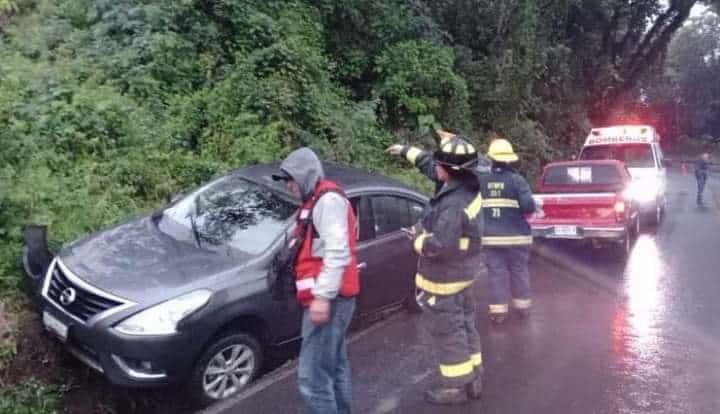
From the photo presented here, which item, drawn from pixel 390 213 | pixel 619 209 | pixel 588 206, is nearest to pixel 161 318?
pixel 390 213

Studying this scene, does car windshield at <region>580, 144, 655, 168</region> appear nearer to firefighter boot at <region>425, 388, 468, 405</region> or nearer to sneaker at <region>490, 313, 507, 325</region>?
sneaker at <region>490, 313, 507, 325</region>

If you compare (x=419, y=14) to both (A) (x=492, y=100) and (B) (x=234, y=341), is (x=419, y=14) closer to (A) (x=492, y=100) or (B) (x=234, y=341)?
(A) (x=492, y=100)

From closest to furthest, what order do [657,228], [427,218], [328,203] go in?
[328,203]
[427,218]
[657,228]

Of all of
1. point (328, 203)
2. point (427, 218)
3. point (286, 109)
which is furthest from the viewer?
point (286, 109)

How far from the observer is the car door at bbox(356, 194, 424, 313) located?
6188mm

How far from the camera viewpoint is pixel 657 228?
14.5m

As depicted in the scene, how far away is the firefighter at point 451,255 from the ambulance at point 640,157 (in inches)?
410

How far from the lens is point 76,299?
15.6 feet

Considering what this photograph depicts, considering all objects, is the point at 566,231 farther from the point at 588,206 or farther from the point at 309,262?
the point at 309,262

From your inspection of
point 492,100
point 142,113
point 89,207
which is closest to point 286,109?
point 142,113

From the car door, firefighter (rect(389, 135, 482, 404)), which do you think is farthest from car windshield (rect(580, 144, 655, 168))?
firefighter (rect(389, 135, 482, 404))

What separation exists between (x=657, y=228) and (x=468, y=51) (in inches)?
268

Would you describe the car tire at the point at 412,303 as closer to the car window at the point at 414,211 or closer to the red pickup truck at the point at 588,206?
the car window at the point at 414,211

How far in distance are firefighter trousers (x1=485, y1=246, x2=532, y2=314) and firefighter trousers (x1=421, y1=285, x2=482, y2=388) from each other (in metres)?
2.13
